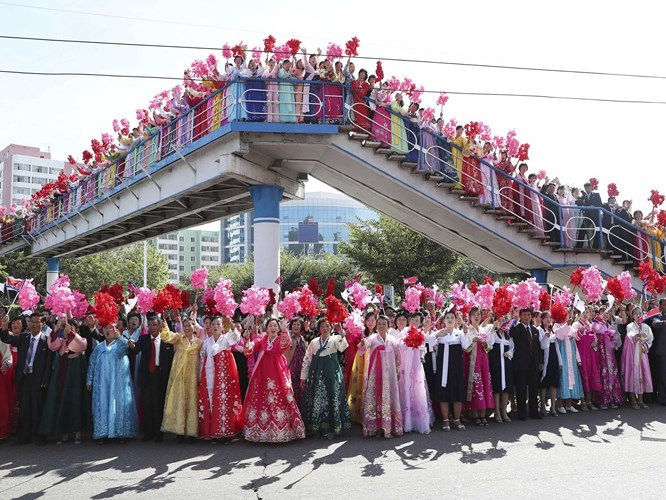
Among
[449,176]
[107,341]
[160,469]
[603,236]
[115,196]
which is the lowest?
[160,469]

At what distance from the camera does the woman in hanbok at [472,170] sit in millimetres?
14461

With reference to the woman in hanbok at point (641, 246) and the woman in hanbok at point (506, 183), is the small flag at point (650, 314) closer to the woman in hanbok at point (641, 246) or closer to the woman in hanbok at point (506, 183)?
the woman in hanbok at point (641, 246)

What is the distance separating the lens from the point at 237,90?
13.2m

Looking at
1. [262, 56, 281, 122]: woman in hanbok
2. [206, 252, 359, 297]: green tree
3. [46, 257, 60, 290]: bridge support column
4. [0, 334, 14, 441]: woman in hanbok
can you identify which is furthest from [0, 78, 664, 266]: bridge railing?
[206, 252, 359, 297]: green tree

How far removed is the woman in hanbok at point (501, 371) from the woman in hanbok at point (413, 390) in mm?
1146

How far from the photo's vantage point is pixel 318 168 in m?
15.7

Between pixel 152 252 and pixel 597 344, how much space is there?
47102mm

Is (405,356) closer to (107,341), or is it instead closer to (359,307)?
(359,307)

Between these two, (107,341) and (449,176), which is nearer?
(107,341)

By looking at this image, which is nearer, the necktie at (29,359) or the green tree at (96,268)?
the necktie at (29,359)

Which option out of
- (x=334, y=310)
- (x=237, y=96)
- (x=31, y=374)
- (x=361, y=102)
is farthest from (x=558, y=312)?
(x=31, y=374)

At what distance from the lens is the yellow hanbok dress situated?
27.6ft

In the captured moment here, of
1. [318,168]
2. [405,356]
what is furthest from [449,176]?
[405,356]

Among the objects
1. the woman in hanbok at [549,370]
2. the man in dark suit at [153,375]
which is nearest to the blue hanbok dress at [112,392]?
the man in dark suit at [153,375]
